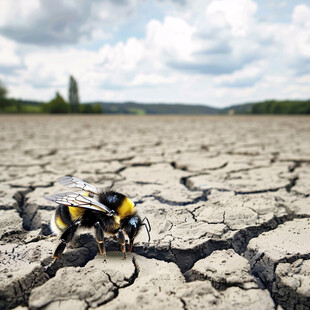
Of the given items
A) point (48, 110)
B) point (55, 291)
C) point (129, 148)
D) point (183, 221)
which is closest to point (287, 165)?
point (183, 221)

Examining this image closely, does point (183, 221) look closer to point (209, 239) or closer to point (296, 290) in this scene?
point (209, 239)

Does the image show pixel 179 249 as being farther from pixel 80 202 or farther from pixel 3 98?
pixel 3 98

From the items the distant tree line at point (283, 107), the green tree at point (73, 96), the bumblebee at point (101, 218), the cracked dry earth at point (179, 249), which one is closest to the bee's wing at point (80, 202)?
the bumblebee at point (101, 218)

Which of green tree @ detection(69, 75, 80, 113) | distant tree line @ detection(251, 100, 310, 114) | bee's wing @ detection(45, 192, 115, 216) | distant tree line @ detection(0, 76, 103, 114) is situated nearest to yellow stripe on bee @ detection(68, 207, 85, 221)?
bee's wing @ detection(45, 192, 115, 216)

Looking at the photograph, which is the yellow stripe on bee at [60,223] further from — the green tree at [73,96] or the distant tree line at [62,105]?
the green tree at [73,96]

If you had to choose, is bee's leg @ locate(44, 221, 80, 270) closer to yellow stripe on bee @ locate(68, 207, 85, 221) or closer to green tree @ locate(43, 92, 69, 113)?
yellow stripe on bee @ locate(68, 207, 85, 221)

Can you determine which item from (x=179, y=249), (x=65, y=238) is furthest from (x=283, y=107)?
(x=65, y=238)
